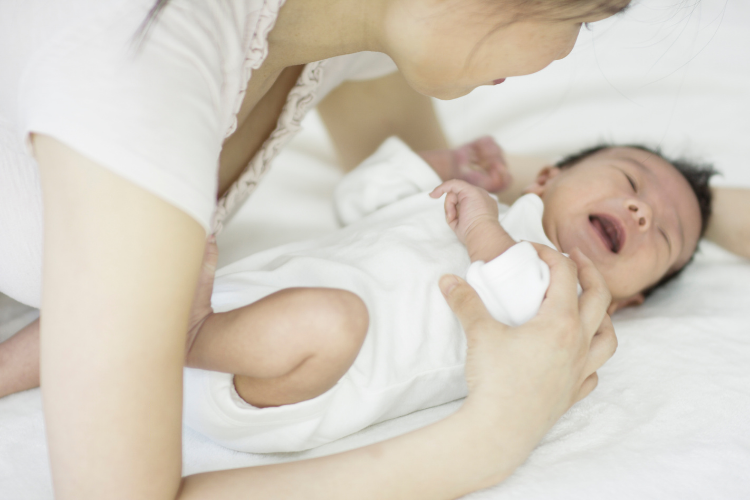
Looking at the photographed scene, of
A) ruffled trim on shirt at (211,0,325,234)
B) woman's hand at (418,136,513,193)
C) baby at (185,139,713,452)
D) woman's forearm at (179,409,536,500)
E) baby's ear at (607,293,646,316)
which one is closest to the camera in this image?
woman's forearm at (179,409,536,500)

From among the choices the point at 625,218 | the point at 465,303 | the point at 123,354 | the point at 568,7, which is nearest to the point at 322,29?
the point at 568,7

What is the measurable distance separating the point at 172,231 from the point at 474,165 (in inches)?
38.2

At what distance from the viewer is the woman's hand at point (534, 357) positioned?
607 millimetres

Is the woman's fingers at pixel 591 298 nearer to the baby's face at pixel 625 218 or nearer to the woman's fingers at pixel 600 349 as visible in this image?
the woman's fingers at pixel 600 349

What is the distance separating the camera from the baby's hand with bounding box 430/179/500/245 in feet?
2.95

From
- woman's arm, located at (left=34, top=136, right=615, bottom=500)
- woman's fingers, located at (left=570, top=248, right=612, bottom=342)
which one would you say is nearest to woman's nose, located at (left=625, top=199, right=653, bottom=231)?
woman's fingers, located at (left=570, top=248, right=612, bottom=342)

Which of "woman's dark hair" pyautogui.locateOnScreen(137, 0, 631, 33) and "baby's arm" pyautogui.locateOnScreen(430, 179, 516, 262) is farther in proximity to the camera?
"baby's arm" pyautogui.locateOnScreen(430, 179, 516, 262)

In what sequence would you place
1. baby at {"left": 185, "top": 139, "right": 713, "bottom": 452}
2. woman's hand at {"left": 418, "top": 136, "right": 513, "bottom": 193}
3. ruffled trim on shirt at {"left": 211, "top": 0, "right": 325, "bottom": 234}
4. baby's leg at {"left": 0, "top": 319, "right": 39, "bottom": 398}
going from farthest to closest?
woman's hand at {"left": 418, "top": 136, "right": 513, "bottom": 193}, ruffled trim on shirt at {"left": 211, "top": 0, "right": 325, "bottom": 234}, baby's leg at {"left": 0, "top": 319, "right": 39, "bottom": 398}, baby at {"left": 185, "top": 139, "right": 713, "bottom": 452}

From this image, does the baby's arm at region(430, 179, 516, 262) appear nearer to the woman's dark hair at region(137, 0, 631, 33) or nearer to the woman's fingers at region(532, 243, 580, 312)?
the woman's fingers at region(532, 243, 580, 312)

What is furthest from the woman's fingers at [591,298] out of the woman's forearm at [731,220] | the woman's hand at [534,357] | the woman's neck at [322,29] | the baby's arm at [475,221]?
the woman's forearm at [731,220]

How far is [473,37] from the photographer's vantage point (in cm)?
69

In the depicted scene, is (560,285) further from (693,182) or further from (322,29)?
(693,182)

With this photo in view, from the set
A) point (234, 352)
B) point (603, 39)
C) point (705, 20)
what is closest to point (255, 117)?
point (234, 352)

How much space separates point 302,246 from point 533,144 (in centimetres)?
88
